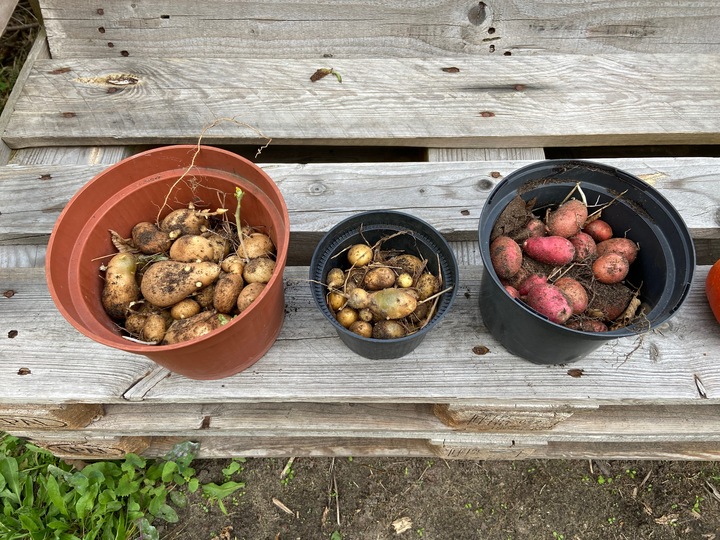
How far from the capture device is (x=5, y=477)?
67.6 inches

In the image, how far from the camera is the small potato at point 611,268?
3.67 ft

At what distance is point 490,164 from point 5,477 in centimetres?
203

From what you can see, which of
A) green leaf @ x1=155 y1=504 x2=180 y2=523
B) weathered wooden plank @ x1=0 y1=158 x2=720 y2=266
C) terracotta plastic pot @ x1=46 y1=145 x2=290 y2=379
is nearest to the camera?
terracotta plastic pot @ x1=46 y1=145 x2=290 y2=379

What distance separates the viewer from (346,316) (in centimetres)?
110

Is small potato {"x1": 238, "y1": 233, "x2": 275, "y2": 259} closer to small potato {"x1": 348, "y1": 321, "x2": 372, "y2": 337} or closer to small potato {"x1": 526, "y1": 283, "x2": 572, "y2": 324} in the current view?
small potato {"x1": 348, "y1": 321, "x2": 372, "y2": 337}

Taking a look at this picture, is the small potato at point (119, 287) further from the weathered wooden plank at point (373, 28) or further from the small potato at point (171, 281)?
the weathered wooden plank at point (373, 28)

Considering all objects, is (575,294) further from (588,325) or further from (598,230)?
(598,230)

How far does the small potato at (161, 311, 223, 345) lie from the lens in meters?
1.03

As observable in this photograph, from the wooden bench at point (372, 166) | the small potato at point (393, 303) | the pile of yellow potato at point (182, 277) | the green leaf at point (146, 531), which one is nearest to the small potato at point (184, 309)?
the pile of yellow potato at point (182, 277)

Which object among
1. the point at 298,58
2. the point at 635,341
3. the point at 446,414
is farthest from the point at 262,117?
the point at 635,341

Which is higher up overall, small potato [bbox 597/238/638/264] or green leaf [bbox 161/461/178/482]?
small potato [bbox 597/238/638/264]

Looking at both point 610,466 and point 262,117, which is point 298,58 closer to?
point 262,117

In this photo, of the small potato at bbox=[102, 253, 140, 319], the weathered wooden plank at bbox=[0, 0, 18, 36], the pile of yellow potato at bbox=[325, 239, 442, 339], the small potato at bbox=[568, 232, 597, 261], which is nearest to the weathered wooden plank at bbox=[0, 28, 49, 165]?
the weathered wooden plank at bbox=[0, 0, 18, 36]

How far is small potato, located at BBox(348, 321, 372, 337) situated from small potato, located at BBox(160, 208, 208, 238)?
1.53 ft
